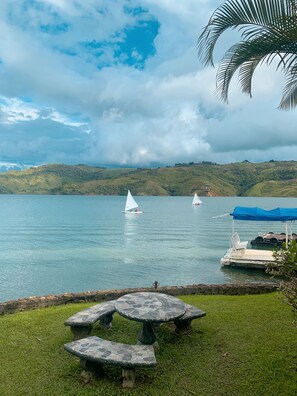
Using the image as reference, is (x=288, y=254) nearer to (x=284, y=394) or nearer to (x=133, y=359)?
(x=284, y=394)

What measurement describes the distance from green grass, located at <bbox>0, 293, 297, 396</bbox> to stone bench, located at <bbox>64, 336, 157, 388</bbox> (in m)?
0.21

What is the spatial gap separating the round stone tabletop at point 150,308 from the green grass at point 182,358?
0.81 meters

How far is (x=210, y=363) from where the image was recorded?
594 cm

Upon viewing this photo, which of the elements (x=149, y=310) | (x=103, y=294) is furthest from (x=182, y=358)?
(x=103, y=294)

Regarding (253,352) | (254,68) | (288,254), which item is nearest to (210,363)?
(253,352)

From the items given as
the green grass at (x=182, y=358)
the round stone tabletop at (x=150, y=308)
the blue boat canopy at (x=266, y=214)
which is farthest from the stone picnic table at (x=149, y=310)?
the blue boat canopy at (x=266, y=214)

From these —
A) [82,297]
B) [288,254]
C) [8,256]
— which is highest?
[288,254]

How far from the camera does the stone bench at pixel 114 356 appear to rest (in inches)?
197

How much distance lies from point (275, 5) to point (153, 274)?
2052cm

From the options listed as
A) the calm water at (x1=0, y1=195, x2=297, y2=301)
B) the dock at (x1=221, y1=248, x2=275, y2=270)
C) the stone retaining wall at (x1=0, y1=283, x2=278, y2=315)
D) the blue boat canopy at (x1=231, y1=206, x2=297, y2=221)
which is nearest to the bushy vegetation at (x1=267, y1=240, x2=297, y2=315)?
the stone retaining wall at (x1=0, y1=283, x2=278, y2=315)

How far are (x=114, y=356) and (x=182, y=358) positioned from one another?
1628mm

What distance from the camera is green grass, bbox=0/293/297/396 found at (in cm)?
515

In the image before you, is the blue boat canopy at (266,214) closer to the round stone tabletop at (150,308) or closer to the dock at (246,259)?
the dock at (246,259)

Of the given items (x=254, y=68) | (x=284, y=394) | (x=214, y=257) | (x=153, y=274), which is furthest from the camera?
(x=214, y=257)
